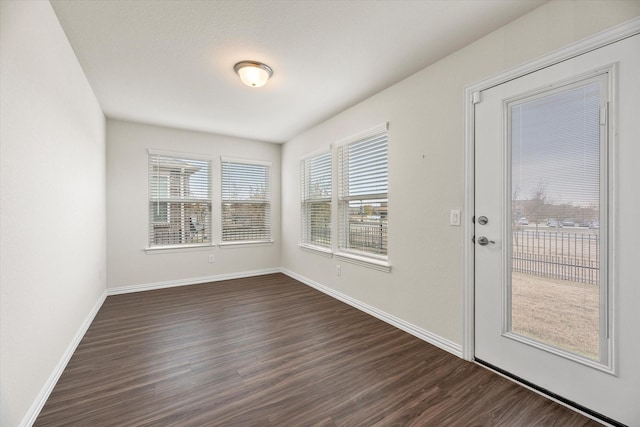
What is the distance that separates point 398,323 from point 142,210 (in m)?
3.97

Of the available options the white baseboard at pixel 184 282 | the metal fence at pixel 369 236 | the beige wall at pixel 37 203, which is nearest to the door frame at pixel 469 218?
the metal fence at pixel 369 236

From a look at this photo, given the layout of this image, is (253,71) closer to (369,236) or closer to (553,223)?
(369,236)

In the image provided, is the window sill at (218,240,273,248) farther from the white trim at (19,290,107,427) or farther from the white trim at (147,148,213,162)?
the white trim at (19,290,107,427)

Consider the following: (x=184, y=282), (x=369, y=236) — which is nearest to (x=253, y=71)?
(x=369, y=236)

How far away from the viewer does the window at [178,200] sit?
4.30 m

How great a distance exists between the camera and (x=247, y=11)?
1863 millimetres

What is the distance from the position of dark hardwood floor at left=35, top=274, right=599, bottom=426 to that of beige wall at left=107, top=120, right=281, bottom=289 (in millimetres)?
1114

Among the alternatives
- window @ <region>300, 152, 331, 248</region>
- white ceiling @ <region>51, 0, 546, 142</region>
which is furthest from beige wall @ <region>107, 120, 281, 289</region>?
window @ <region>300, 152, 331, 248</region>

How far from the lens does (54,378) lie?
188 cm

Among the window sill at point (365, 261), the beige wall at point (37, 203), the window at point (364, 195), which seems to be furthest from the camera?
the window at point (364, 195)

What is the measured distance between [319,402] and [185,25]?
276 cm

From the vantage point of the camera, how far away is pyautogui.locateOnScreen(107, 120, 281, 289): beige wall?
157 inches

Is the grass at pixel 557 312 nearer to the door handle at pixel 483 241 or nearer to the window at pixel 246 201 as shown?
the door handle at pixel 483 241

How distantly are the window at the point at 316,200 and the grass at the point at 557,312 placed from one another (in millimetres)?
2522
